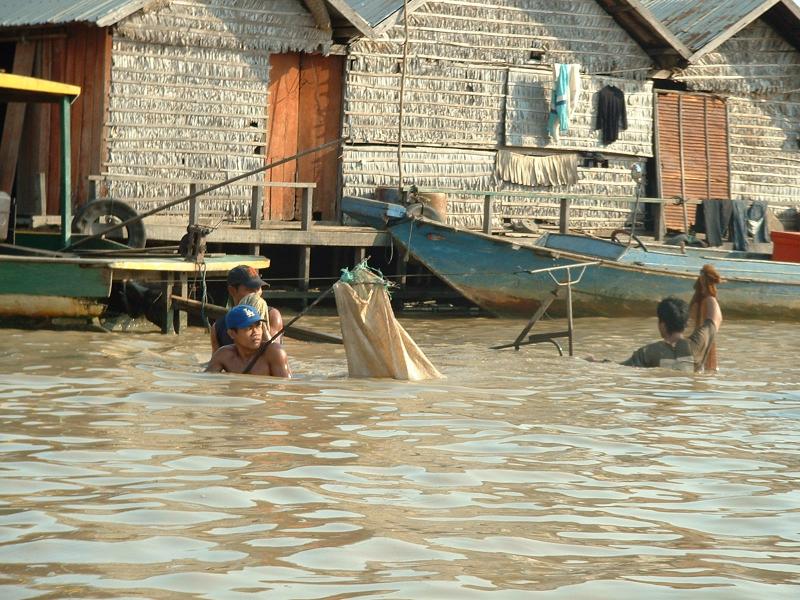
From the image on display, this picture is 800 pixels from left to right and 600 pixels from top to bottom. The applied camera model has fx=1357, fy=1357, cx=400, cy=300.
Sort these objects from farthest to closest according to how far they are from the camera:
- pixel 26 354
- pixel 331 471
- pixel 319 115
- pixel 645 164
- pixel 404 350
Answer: pixel 645 164, pixel 319 115, pixel 26 354, pixel 404 350, pixel 331 471

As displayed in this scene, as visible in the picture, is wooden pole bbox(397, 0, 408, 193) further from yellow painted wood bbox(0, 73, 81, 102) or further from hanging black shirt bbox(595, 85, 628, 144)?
yellow painted wood bbox(0, 73, 81, 102)

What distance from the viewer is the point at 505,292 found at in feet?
53.8

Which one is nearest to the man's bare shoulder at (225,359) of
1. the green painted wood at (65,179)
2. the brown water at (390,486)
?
the brown water at (390,486)

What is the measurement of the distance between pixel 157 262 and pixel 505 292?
5.04 metres

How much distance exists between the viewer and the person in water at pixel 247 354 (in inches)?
351

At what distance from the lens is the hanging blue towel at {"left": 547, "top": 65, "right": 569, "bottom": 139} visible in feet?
66.0

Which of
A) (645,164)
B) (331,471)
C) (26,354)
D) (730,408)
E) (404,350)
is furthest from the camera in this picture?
(645,164)

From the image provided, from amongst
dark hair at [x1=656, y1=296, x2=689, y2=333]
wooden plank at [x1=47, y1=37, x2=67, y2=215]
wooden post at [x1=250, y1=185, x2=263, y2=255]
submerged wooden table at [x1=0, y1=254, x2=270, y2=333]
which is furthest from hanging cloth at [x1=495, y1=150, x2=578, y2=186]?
dark hair at [x1=656, y1=296, x2=689, y2=333]

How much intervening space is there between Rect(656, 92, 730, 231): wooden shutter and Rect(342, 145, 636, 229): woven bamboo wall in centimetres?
66

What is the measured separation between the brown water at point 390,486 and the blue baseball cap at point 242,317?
437 millimetres

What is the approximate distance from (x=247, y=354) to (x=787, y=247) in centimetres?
1065

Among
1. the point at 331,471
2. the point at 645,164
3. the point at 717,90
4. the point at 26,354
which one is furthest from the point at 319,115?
the point at 331,471

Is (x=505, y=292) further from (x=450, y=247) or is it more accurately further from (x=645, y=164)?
(x=645, y=164)

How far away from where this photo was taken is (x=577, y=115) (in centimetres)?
2069
